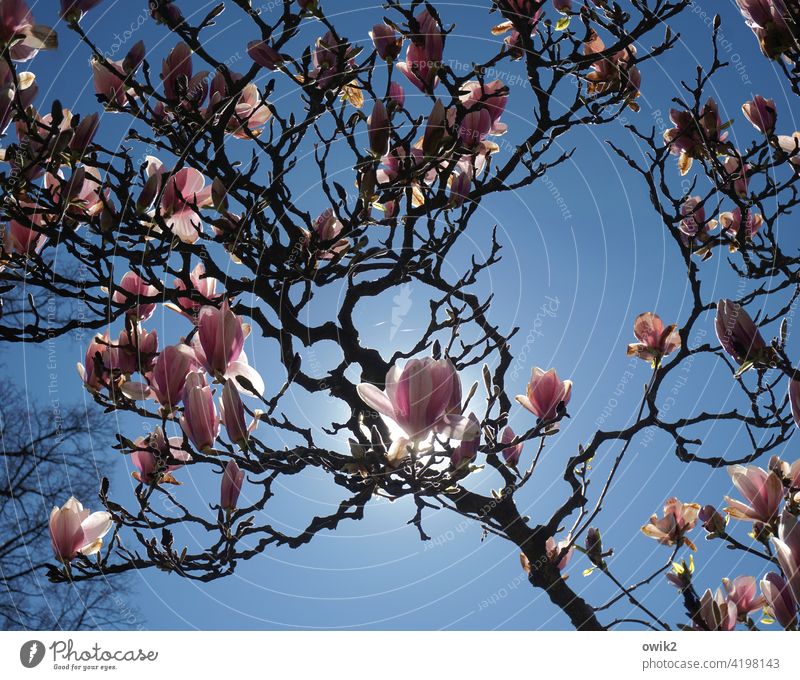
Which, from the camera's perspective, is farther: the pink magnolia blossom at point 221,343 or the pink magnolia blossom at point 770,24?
the pink magnolia blossom at point 770,24

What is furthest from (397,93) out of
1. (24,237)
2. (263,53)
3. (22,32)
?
(24,237)

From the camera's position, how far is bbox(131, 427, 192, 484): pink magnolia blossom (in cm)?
144

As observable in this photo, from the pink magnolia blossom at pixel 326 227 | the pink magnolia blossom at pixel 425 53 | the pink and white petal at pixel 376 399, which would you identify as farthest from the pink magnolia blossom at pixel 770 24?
the pink and white petal at pixel 376 399

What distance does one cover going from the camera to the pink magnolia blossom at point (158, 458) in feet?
4.73

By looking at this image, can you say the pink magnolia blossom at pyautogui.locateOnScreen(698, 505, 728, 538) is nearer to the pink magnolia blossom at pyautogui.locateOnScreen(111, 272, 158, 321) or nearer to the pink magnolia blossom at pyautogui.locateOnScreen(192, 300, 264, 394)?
the pink magnolia blossom at pyautogui.locateOnScreen(192, 300, 264, 394)

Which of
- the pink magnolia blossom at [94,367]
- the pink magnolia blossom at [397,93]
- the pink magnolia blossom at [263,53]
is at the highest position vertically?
the pink magnolia blossom at [263,53]

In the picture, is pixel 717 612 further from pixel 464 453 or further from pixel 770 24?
pixel 770 24

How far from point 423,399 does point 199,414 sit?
0.50 metres

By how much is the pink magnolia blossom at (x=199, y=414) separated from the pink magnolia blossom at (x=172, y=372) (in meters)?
0.06

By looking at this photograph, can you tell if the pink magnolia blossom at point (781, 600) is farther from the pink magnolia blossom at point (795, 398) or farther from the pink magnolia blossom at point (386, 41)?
the pink magnolia blossom at point (386, 41)

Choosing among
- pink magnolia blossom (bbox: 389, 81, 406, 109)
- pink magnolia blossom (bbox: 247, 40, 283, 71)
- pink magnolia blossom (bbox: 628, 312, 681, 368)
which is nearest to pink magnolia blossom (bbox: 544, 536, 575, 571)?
pink magnolia blossom (bbox: 628, 312, 681, 368)

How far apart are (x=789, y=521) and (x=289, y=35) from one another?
155cm

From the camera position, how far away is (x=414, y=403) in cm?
110

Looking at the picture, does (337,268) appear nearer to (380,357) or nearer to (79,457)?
(380,357)
